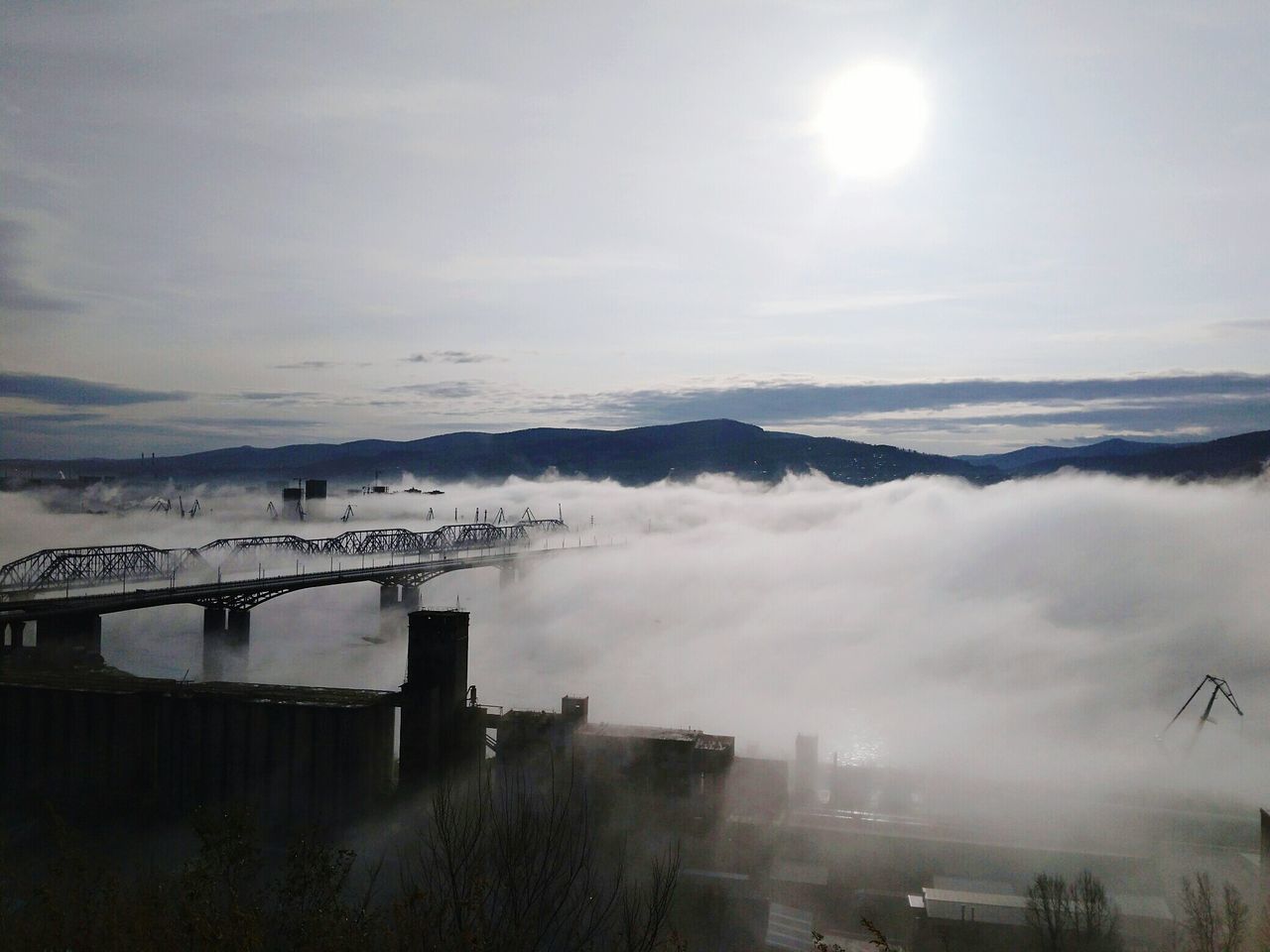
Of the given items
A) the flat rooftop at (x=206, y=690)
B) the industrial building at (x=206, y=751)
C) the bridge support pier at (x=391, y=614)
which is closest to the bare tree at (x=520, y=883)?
the industrial building at (x=206, y=751)

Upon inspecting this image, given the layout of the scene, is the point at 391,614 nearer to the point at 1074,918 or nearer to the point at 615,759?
the point at 615,759

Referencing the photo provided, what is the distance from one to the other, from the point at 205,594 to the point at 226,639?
3.34 metres

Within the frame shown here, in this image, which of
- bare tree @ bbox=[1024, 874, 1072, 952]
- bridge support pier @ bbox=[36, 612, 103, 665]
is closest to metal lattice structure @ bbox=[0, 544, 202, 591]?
bridge support pier @ bbox=[36, 612, 103, 665]

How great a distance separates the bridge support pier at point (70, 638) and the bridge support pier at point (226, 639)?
9.38 metres

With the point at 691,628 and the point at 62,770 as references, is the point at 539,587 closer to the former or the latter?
the point at 691,628

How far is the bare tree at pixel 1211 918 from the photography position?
72.1ft

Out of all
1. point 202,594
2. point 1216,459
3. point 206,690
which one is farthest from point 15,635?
point 1216,459

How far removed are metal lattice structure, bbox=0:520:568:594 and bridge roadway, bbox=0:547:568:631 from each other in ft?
5.12

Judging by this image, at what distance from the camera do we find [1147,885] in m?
28.0

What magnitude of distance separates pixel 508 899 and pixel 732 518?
184 metres

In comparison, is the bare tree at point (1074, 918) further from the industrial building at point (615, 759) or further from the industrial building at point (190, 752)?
the industrial building at point (190, 752)

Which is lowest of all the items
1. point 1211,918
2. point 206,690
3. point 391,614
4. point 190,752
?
point 391,614

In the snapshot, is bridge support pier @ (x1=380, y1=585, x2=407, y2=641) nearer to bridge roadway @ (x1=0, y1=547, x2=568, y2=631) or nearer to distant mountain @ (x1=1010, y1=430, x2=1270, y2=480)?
bridge roadway @ (x1=0, y1=547, x2=568, y2=631)

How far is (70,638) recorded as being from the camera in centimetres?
4822
